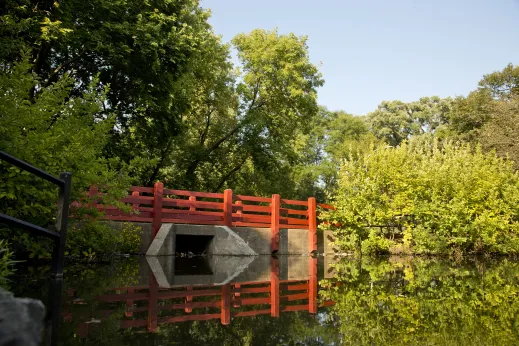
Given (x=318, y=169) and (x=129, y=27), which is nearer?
(x=129, y=27)

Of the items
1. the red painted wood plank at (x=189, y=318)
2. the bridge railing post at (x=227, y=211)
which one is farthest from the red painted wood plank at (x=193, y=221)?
the red painted wood plank at (x=189, y=318)

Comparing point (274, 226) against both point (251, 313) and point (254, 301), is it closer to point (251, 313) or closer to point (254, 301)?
point (254, 301)

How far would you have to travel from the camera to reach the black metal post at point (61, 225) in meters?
4.88

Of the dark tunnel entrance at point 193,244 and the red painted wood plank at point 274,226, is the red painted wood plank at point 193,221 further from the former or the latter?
the red painted wood plank at point 274,226

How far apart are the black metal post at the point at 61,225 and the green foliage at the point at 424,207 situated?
10540 mm

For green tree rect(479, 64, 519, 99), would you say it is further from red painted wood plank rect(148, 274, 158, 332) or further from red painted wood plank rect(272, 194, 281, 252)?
red painted wood plank rect(148, 274, 158, 332)

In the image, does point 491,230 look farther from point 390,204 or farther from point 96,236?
point 96,236

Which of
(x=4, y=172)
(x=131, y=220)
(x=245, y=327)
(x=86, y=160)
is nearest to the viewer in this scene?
(x=245, y=327)

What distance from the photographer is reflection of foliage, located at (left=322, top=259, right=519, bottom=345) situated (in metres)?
3.16

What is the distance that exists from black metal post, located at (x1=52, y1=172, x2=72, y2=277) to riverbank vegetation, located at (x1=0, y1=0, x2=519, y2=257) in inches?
38.0

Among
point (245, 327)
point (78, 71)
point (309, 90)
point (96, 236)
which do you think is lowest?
point (245, 327)

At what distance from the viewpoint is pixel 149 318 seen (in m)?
3.65

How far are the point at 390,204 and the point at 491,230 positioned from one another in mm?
3252

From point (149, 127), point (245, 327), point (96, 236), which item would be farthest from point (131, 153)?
point (245, 327)
